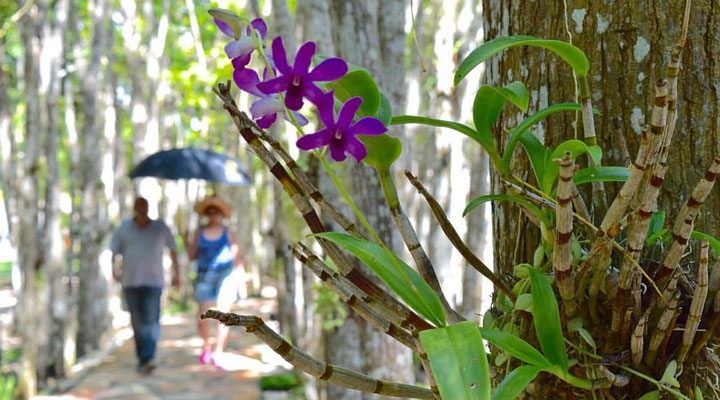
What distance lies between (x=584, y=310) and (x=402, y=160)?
3.81 metres

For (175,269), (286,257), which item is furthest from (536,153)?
(175,269)

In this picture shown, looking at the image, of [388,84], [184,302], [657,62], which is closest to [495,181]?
[657,62]

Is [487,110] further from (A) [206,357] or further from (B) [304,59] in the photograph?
(A) [206,357]

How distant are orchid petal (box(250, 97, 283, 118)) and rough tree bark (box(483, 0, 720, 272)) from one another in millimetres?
390

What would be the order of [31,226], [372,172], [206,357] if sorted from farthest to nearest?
[206,357] < [31,226] < [372,172]

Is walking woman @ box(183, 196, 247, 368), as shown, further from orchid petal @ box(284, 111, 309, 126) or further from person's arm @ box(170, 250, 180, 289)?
orchid petal @ box(284, 111, 309, 126)

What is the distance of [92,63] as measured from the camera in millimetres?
9820

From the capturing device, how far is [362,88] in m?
0.94

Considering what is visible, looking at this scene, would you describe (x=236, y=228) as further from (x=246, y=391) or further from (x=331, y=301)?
(x=331, y=301)

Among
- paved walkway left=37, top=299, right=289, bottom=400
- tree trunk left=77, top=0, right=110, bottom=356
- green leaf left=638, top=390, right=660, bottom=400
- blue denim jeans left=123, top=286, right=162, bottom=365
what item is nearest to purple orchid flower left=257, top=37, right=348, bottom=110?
green leaf left=638, top=390, right=660, bottom=400

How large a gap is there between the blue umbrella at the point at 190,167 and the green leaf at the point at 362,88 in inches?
300

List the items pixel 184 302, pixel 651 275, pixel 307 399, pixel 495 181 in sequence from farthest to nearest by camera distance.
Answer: pixel 184 302 → pixel 307 399 → pixel 495 181 → pixel 651 275

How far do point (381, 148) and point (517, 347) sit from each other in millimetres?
258

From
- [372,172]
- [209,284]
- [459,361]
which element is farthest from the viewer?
[209,284]
